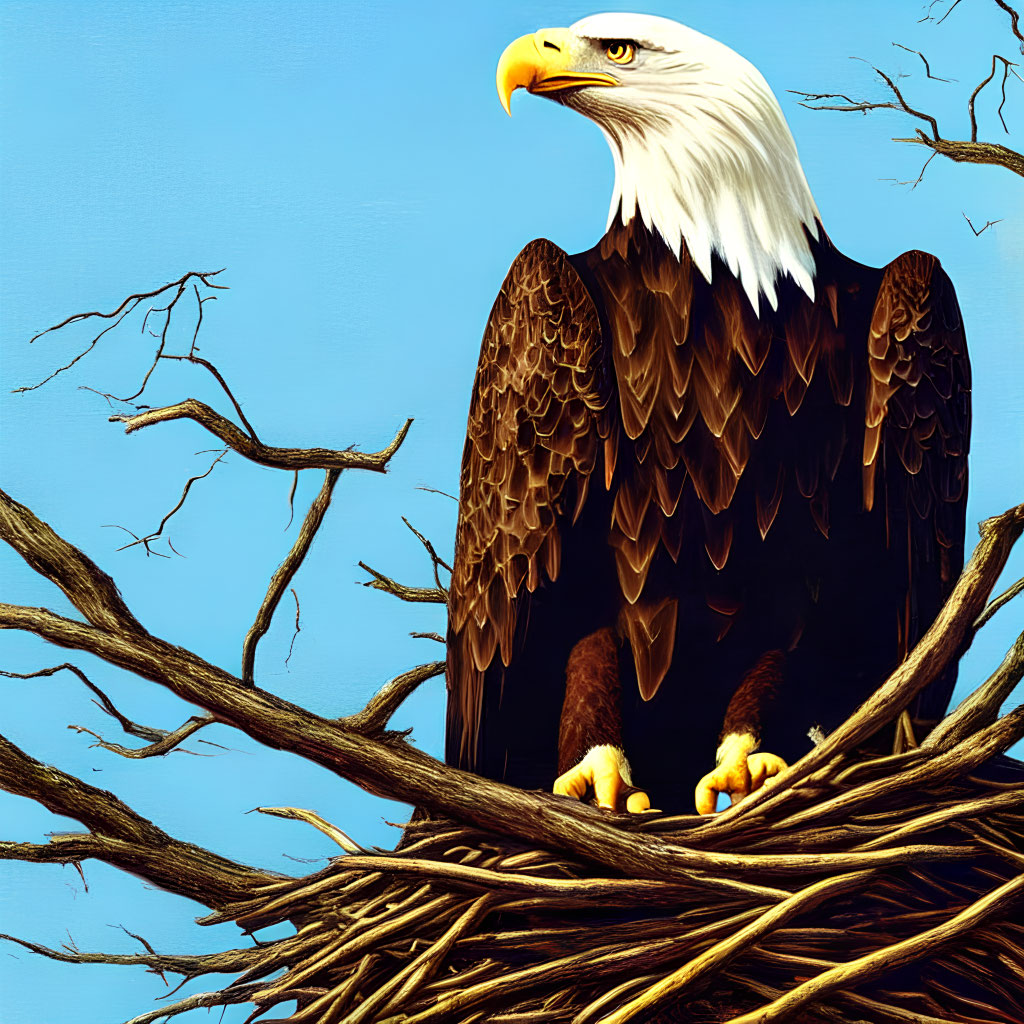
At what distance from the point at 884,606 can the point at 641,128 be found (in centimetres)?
85

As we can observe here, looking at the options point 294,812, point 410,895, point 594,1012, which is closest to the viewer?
point 594,1012

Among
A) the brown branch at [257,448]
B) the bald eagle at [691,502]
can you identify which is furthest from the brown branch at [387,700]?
the brown branch at [257,448]

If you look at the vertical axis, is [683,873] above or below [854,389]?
below

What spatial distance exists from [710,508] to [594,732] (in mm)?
384

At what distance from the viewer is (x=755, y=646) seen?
69.2 inches

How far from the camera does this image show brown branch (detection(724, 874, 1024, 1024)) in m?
1.43

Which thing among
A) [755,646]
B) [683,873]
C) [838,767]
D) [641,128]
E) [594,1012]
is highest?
[641,128]

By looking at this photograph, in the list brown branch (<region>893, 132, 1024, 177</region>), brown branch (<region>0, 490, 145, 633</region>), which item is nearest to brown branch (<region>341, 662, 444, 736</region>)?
brown branch (<region>0, 490, 145, 633</region>)

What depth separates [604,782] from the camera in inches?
66.8

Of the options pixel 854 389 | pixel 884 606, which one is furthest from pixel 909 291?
pixel 884 606

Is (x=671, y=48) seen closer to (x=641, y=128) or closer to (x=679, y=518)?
(x=641, y=128)

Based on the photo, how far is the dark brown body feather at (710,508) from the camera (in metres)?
1.73

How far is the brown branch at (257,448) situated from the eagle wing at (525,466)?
19 cm

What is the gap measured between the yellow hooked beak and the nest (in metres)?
1.11
